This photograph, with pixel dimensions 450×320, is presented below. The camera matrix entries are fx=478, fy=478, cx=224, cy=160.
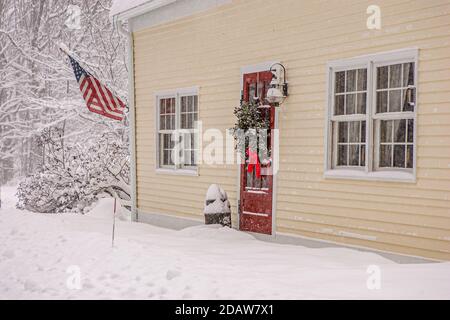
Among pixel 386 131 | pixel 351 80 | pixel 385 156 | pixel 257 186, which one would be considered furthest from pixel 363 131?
pixel 257 186

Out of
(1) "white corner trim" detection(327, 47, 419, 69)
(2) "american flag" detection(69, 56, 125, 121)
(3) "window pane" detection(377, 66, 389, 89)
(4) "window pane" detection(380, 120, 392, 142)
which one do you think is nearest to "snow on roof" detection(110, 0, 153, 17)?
(2) "american flag" detection(69, 56, 125, 121)

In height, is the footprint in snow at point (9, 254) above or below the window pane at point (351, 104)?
below

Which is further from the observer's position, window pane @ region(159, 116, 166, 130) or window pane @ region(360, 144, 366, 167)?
window pane @ region(159, 116, 166, 130)

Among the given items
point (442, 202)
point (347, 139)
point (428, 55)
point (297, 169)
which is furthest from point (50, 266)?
point (428, 55)

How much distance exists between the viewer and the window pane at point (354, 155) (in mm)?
7188

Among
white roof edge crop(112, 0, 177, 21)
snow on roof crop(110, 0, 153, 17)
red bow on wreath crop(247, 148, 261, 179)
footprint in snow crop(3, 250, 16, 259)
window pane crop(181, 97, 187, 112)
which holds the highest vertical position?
snow on roof crop(110, 0, 153, 17)

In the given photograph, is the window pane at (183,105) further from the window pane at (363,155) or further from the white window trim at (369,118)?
the window pane at (363,155)

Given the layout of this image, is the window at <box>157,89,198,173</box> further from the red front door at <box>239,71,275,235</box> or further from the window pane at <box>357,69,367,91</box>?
the window pane at <box>357,69,367,91</box>

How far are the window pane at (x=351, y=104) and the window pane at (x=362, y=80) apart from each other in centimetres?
16

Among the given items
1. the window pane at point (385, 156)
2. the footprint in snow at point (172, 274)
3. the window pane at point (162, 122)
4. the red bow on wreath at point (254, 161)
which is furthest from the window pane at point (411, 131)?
the window pane at point (162, 122)

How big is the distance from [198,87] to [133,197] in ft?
A: 12.0

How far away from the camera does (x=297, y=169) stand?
312 inches

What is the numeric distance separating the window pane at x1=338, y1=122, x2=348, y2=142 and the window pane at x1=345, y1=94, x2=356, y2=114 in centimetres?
21

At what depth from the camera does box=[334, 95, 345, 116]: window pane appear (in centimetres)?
732
